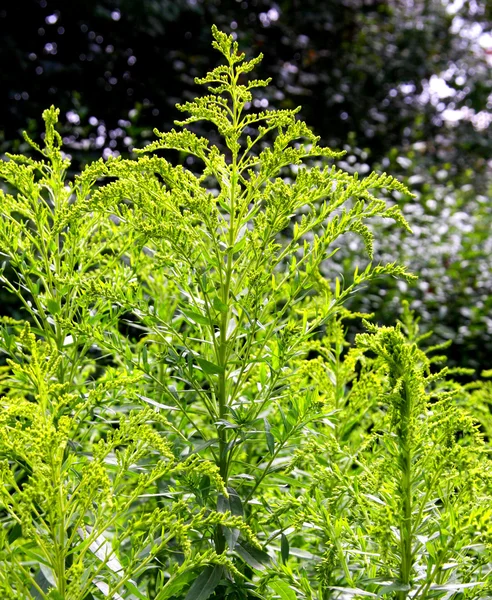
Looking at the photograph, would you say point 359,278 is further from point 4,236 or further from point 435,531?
point 4,236

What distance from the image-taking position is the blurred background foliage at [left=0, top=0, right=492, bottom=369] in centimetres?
559

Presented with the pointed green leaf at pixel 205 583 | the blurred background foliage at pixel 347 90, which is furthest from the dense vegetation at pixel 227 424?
the blurred background foliage at pixel 347 90

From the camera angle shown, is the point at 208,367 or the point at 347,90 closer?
the point at 208,367

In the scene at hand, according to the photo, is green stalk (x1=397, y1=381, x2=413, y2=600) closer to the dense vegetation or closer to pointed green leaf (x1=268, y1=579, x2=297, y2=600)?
the dense vegetation

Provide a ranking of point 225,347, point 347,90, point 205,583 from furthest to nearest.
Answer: point 347,90
point 225,347
point 205,583

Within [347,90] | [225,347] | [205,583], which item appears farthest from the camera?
[347,90]

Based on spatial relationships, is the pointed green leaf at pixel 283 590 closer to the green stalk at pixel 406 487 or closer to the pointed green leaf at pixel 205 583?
the pointed green leaf at pixel 205 583

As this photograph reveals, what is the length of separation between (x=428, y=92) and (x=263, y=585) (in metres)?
8.19

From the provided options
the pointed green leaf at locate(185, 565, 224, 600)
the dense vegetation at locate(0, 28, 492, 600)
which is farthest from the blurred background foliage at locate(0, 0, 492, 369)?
the pointed green leaf at locate(185, 565, 224, 600)

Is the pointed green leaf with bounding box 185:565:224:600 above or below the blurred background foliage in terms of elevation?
below

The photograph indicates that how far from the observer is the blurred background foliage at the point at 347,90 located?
5586mm

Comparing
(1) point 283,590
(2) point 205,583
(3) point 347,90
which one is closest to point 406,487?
(1) point 283,590

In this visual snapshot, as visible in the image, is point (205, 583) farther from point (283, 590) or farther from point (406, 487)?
point (406, 487)

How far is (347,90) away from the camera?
8.02 meters
